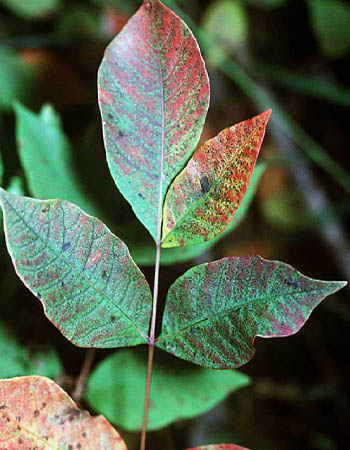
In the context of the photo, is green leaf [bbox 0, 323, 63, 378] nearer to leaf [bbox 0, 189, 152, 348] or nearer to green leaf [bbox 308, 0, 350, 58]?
leaf [bbox 0, 189, 152, 348]

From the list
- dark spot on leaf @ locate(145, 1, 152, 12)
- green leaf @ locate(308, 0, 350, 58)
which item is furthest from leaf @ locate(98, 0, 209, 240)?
green leaf @ locate(308, 0, 350, 58)

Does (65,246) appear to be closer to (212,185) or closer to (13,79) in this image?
(212,185)

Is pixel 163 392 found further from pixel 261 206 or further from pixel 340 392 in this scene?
pixel 261 206

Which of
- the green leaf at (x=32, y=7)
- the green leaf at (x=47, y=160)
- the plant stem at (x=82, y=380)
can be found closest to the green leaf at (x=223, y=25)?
the green leaf at (x=32, y=7)

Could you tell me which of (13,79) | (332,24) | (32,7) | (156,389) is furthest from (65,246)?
(332,24)

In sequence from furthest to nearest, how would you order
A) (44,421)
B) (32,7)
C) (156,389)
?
(32,7) < (156,389) < (44,421)

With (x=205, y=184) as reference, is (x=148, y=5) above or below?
above

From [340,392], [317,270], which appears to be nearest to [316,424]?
[340,392]
